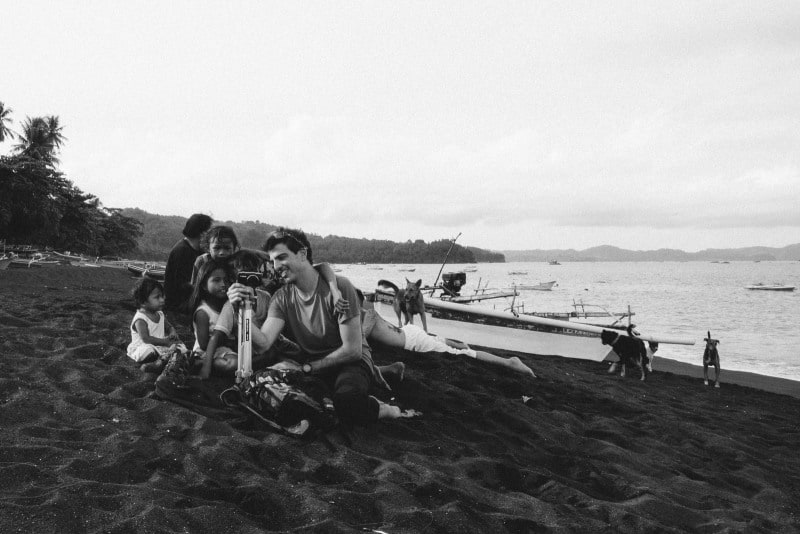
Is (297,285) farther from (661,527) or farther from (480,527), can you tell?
(661,527)

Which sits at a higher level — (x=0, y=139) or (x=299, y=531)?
(x=0, y=139)

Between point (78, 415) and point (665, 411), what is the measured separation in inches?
216

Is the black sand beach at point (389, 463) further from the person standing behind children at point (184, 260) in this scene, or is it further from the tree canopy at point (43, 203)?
the tree canopy at point (43, 203)

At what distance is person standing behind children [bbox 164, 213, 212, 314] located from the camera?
5.57 meters

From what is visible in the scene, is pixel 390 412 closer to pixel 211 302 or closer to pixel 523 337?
pixel 211 302

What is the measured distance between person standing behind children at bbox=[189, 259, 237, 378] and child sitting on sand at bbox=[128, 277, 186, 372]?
0.22 metres

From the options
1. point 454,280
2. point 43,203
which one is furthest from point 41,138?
point 454,280

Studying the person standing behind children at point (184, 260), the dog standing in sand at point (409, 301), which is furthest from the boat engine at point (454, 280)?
the person standing behind children at point (184, 260)

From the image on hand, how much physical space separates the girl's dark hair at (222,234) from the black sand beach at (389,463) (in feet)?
4.15

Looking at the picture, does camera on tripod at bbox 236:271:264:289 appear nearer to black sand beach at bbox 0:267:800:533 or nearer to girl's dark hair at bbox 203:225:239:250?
girl's dark hair at bbox 203:225:239:250

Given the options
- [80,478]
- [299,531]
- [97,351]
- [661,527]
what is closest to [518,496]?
[661,527]

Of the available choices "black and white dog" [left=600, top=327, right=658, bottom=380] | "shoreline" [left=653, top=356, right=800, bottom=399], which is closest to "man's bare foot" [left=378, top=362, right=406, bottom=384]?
"black and white dog" [left=600, top=327, right=658, bottom=380]

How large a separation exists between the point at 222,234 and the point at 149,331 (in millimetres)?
1170

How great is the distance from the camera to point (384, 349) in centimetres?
621
